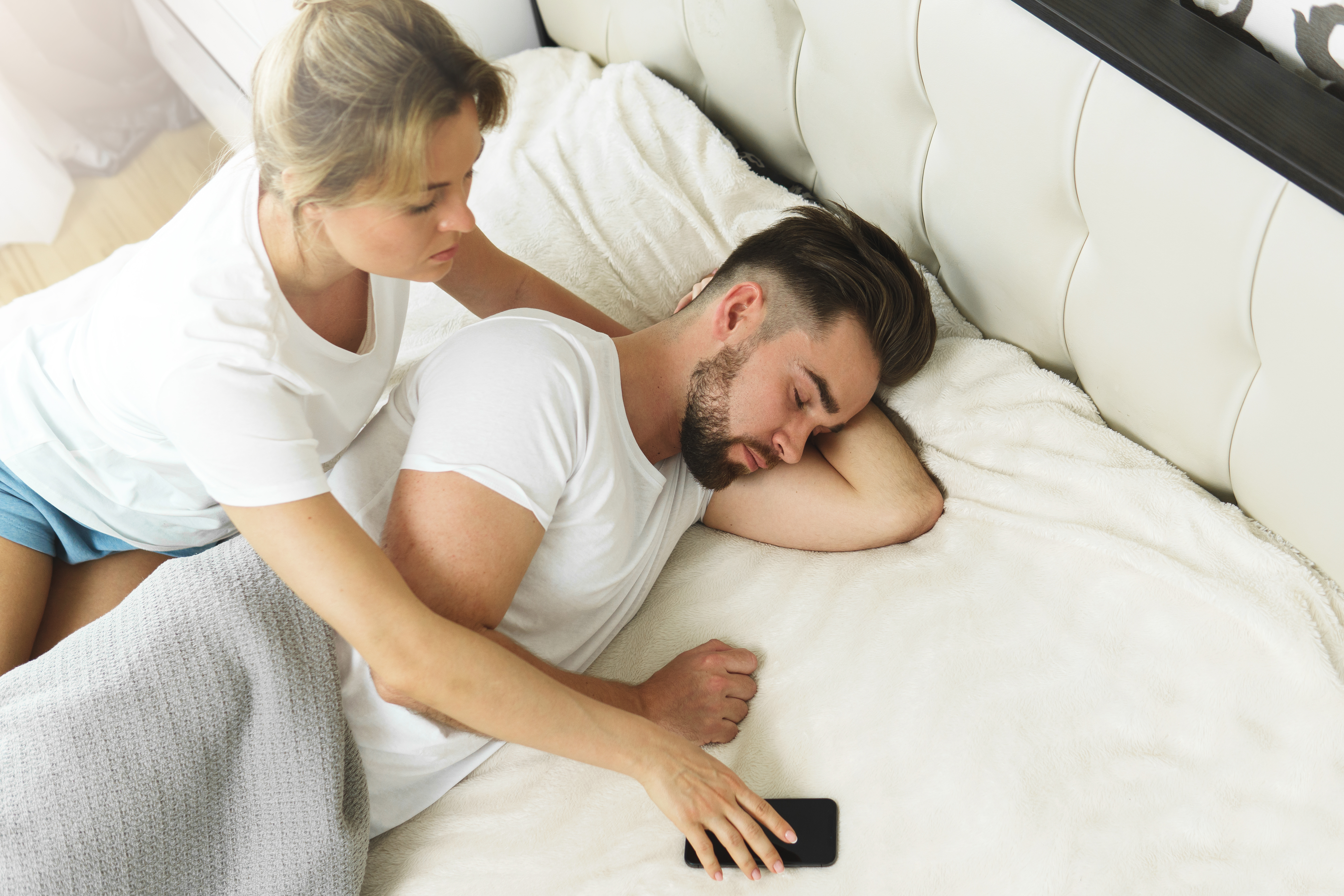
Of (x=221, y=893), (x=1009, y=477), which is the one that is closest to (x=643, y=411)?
(x=1009, y=477)

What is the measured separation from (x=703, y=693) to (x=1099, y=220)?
66cm

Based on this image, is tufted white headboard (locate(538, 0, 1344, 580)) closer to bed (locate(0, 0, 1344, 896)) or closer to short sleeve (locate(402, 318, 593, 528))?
bed (locate(0, 0, 1344, 896))

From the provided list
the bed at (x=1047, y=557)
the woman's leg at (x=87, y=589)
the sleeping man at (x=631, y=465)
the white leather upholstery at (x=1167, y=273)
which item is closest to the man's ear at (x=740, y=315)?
the sleeping man at (x=631, y=465)

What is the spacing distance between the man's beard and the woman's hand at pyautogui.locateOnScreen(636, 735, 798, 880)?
37 cm

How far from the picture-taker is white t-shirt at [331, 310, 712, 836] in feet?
3.20

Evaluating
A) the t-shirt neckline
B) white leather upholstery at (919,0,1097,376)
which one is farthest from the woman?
white leather upholstery at (919,0,1097,376)

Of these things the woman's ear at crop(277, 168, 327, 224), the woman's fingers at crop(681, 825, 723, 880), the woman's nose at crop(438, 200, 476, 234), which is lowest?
the woman's fingers at crop(681, 825, 723, 880)

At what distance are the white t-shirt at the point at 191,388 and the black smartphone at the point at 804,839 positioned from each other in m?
0.54

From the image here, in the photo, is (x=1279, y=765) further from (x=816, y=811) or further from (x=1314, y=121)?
(x=1314, y=121)

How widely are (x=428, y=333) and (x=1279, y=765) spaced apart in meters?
1.19

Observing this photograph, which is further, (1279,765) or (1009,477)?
(1009,477)

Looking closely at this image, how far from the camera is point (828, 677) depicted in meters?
1.05

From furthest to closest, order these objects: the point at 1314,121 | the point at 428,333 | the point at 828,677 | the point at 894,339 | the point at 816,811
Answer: the point at 428,333
the point at 894,339
the point at 828,677
the point at 816,811
the point at 1314,121

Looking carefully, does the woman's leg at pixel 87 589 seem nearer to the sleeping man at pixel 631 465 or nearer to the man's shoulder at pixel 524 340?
the sleeping man at pixel 631 465
